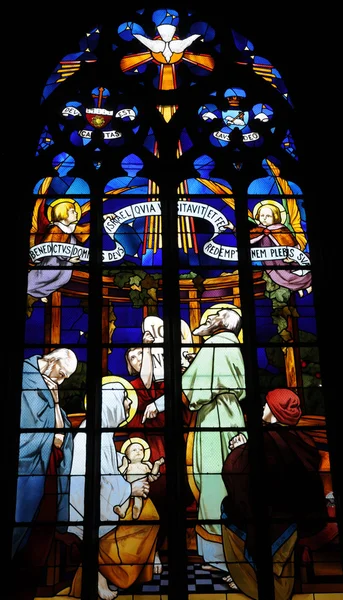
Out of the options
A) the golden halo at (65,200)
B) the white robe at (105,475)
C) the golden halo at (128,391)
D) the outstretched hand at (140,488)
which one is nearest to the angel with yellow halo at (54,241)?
the golden halo at (65,200)

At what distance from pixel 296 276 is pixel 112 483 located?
6.99ft

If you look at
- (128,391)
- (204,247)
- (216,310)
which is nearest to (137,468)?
(128,391)

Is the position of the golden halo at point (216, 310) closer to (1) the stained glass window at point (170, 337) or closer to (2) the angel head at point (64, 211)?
(1) the stained glass window at point (170, 337)

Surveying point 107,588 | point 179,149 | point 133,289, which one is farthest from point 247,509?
point 179,149

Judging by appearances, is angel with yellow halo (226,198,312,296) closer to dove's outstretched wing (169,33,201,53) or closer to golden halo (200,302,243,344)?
golden halo (200,302,243,344)

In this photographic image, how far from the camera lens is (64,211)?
8.41 meters

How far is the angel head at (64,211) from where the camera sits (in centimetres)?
838

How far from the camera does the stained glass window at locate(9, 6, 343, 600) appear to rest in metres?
7.20

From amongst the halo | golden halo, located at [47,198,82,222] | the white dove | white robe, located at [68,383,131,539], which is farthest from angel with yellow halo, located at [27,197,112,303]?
the white dove

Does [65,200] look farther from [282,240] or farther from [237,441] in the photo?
[237,441]

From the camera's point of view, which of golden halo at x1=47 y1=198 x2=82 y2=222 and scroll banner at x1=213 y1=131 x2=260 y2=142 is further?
scroll banner at x1=213 y1=131 x2=260 y2=142

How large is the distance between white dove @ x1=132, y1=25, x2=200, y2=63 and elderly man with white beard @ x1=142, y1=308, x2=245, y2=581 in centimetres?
259

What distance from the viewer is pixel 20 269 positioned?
26.4ft

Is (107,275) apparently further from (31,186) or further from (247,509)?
(247,509)
